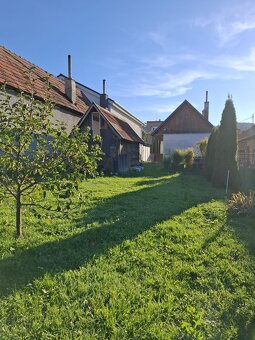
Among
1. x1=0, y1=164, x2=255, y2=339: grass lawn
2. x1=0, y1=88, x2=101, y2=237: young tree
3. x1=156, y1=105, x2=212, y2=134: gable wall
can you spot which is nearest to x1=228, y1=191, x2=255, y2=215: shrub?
x1=0, y1=164, x2=255, y2=339: grass lawn

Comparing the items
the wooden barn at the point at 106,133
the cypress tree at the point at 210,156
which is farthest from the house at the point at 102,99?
the cypress tree at the point at 210,156

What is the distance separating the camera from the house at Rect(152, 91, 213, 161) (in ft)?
93.2

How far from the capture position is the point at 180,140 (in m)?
29.1

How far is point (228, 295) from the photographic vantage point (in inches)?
157

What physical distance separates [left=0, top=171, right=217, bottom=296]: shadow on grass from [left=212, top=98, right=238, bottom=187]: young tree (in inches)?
174

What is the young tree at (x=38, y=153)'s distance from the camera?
4695mm

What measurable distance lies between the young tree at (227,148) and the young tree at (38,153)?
33.6 feet

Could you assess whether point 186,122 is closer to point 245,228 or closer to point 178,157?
point 178,157

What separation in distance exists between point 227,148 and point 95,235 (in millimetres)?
10268

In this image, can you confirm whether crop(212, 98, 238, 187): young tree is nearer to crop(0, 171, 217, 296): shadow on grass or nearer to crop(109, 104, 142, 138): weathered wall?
crop(0, 171, 217, 296): shadow on grass

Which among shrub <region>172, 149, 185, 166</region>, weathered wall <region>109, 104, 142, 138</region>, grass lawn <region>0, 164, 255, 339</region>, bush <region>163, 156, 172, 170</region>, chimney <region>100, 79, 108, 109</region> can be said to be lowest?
grass lawn <region>0, 164, 255, 339</region>

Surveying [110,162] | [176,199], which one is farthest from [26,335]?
[110,162]

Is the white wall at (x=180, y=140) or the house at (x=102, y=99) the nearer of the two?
the house at (x=102, y=99)

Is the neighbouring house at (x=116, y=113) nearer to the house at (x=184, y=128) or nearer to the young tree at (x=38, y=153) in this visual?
the house at (x=184, y=128)
